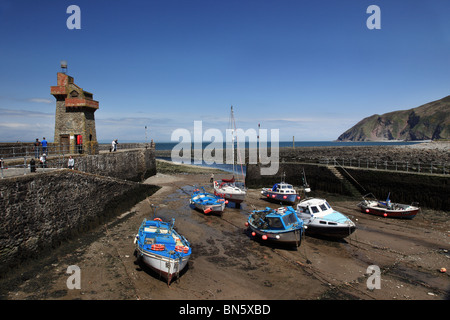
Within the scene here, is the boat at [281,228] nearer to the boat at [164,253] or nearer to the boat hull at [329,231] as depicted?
the boat hull at [329,231]

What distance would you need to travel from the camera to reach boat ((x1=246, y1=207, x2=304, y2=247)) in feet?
49.0

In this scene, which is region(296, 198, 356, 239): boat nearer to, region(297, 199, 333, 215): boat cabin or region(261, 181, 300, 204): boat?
region(297, 199, 333, 215): boat cabin

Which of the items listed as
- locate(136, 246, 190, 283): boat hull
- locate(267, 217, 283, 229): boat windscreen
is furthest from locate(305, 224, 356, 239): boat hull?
locate(136, 246, 190, 283): boat hull

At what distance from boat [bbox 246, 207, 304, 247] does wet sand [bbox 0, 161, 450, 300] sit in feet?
2.38

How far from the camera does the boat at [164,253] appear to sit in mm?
11105

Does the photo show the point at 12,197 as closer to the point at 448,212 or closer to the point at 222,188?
the point at 222,188

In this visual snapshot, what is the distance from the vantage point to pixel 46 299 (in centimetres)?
1000

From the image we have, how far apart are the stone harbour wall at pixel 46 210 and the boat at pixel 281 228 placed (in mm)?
11305

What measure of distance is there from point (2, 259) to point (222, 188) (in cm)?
1735

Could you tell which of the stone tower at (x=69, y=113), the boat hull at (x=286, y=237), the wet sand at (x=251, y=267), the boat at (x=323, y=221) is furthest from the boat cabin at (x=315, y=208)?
the stone tower at (x=69, y=113)

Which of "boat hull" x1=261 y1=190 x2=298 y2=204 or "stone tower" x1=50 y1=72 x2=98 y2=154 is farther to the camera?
"stone tower" x1=50 y1=72 x2=98 y2=154

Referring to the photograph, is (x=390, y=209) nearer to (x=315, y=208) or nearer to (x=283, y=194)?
(x=315, y=208)
